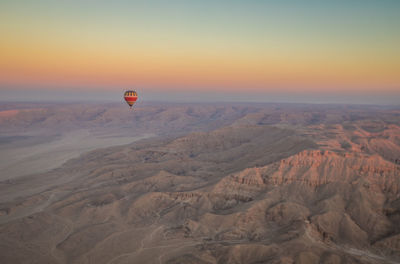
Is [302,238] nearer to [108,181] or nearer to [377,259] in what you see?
[377,259]

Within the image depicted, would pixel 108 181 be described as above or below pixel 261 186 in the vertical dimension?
below

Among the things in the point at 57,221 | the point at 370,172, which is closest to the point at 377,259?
the point at 370,172

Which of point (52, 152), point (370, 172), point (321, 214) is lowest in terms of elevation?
point (52, 152)

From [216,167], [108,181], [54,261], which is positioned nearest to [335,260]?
[54,261]

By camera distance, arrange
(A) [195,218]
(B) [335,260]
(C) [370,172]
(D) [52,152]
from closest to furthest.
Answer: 1. (B) [335,260]
2. (A) [195,218]
3. (C) [370,172]
4. (D) [52,152]

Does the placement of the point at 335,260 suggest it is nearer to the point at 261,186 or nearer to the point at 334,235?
the point at 334,235

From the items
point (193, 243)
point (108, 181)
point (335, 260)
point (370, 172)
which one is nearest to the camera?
point (335, 260)

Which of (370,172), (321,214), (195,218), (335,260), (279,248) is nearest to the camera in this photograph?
(335,260)

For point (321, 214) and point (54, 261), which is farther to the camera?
point (321, 214)

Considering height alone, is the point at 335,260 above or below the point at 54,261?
above
